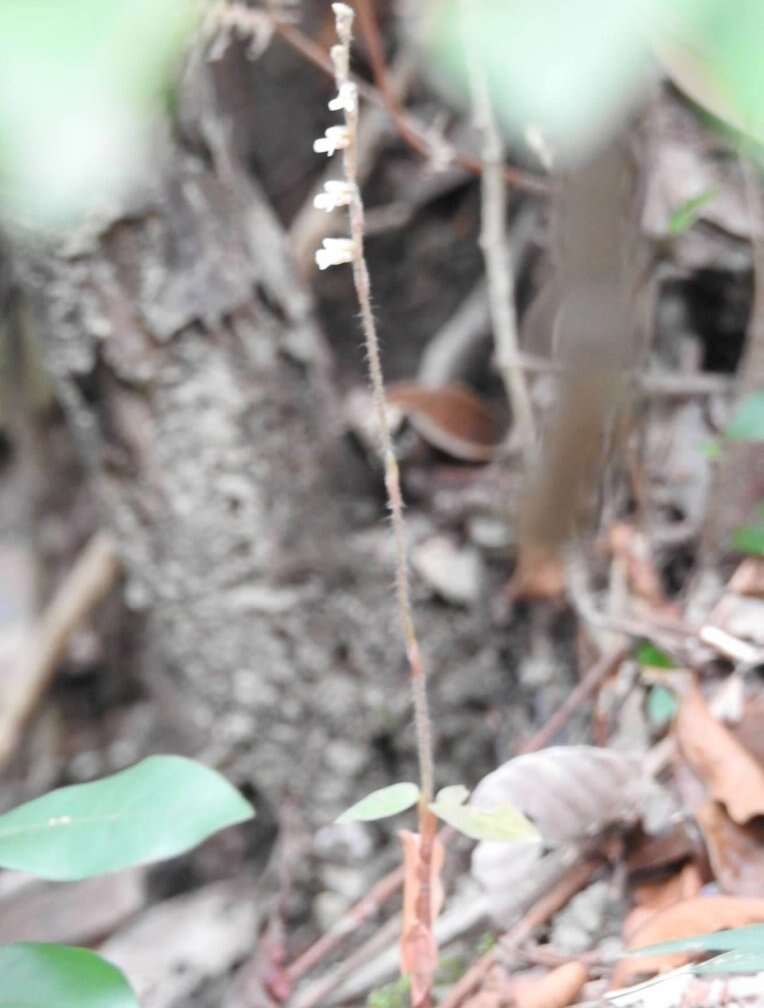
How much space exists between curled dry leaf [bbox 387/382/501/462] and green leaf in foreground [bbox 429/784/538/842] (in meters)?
0.58

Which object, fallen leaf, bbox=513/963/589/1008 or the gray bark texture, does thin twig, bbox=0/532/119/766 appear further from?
fallen leaf, bbox=513/963/589/1008

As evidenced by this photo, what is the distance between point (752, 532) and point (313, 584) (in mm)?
429

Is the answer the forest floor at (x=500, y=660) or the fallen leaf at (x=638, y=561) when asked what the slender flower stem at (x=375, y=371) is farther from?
the fallen leaf at (x=638, y=561)

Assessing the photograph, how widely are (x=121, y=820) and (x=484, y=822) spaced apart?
0.18 m

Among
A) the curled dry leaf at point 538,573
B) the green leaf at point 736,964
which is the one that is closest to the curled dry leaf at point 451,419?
the curled dry leaf at point 538,573

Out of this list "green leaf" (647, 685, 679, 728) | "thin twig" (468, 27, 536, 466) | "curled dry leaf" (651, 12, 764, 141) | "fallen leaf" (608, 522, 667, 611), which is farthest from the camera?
"thin twig" (468, 27, 536, 466)

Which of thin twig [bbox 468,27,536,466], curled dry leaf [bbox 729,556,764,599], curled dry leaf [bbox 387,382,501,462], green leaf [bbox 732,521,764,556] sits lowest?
curled dry leaf [bbox 729,556,764,599]

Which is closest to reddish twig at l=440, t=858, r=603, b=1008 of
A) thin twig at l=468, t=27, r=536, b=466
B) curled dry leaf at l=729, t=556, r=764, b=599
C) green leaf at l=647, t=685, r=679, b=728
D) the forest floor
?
the forest floor

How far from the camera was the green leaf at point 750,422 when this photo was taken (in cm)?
71

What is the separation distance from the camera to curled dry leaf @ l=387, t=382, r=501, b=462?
1.00 m

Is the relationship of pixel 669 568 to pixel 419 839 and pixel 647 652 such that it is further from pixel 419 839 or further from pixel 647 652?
pixel 419 839

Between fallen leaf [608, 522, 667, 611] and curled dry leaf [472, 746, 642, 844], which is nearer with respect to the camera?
curled dry leaf [472, 746, 642, 844]

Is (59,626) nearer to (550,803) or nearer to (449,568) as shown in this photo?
(449,568)

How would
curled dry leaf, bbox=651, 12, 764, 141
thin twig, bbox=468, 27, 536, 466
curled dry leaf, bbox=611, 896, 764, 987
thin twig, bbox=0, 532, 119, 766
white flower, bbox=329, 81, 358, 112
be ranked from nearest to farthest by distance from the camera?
curled dry leaf, bbox=651, 12, 764, 141 → white flower, bbox=329, 81, 358, 112 → curled dry leaf, bbox=611, 896, 764, 987 → thin twig, bbox=468, 27, 536, 466 → thin twig, bbox=0, 532, 119, 766
